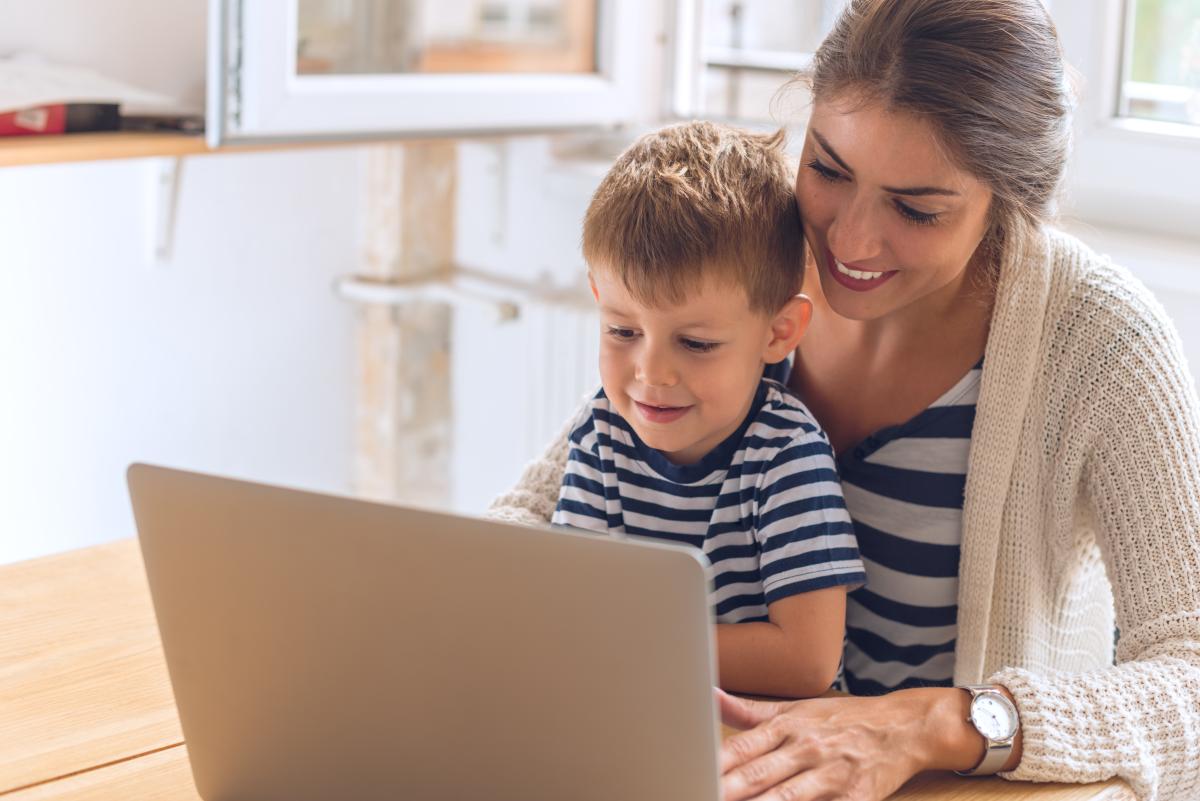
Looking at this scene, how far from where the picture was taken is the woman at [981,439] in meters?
0.99

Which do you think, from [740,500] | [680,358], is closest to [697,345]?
[680,358]

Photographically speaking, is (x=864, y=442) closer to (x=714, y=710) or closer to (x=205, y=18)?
(x=714, y=710)

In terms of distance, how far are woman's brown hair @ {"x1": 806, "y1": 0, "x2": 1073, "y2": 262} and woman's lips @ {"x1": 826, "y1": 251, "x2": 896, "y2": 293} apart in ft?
0.37

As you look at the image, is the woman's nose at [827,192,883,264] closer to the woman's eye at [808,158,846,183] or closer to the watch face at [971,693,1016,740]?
the woman's eye at [808,158,846,183]

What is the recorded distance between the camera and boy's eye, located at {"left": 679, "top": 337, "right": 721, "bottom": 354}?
1.10m

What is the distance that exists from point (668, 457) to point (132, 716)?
18.5 inches

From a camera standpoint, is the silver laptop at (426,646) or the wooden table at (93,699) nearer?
the silver laptop at (426,646)

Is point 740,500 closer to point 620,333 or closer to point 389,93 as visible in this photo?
point 620,333

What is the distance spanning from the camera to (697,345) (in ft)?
3.63

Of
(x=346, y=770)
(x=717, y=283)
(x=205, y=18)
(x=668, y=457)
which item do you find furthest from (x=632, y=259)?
(x=205, y=18)

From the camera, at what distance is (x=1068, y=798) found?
0.95 meters

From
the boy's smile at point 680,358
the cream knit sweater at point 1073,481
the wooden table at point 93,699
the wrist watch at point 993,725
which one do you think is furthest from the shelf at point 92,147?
the wrist watch at point 993,725

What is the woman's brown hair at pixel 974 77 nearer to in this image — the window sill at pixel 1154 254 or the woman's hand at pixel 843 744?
the woman's hand at pixel 843 744

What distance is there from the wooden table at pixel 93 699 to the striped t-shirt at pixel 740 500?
19 cm
